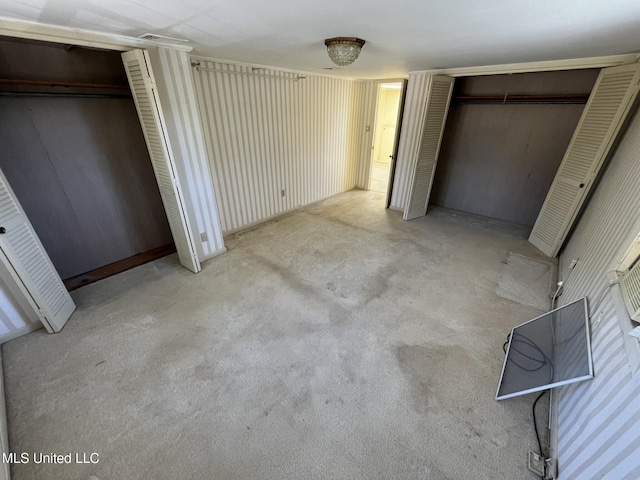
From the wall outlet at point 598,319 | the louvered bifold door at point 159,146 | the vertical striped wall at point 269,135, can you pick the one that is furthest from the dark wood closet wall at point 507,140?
the louvered bifold door at point 159,146

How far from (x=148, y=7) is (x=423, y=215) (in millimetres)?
4244

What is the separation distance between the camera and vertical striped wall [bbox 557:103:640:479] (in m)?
0.99

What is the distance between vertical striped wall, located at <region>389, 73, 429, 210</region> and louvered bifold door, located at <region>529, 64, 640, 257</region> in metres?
1.78

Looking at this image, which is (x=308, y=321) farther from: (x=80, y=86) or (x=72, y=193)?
(x=80, y=86)

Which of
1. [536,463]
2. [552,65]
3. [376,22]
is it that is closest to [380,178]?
[552,65]

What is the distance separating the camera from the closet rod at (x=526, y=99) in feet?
11.2

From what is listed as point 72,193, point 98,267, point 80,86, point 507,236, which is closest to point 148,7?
point 80,86

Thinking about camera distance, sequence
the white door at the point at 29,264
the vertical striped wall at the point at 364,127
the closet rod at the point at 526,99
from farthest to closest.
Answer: the vertical striped wall at the point at 364,127 < the closet rod at the point at 526,99 < the white door at the point at 29,264

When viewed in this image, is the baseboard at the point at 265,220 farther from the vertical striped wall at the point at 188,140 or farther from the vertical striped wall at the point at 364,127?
the vertical striped wall at the point at 364,127

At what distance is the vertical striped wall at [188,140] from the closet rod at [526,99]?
3.97 meters

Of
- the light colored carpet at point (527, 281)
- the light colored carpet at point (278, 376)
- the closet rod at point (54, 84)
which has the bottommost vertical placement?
the light colored carpet at point (278, 376)

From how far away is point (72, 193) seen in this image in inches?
→ 102

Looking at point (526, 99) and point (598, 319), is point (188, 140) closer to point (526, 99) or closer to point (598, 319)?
point (598, 319)

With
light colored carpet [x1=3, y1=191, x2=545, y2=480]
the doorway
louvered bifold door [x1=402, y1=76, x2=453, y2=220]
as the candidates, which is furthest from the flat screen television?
the doorway
